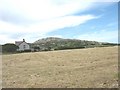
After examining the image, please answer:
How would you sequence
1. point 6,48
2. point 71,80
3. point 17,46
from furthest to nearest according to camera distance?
point 17,46, point 6,48, point 71,80

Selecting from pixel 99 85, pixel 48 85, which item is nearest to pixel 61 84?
pixel 48 85

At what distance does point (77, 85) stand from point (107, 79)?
5.40 ft

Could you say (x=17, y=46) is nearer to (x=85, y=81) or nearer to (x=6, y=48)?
(x=6, y=48)

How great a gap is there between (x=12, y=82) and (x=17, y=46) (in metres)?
68.4

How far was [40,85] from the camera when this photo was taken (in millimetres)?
14164

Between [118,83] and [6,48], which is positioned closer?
[118,83]

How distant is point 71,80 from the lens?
14.9 metres

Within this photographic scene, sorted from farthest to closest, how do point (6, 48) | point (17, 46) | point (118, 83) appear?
point (17, 46) < point (6, 48) < point (118, 83)

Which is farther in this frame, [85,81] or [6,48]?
[6,48]

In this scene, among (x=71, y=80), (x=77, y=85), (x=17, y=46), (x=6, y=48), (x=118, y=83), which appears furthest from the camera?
(x=17, y=46)

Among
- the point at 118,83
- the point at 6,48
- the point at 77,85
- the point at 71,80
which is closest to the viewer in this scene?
the point at 118,83

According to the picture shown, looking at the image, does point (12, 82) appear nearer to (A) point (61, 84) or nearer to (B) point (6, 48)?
(A) point (61, 84)

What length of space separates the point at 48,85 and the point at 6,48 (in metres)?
57.4

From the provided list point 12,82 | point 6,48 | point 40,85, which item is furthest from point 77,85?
point 6,48
